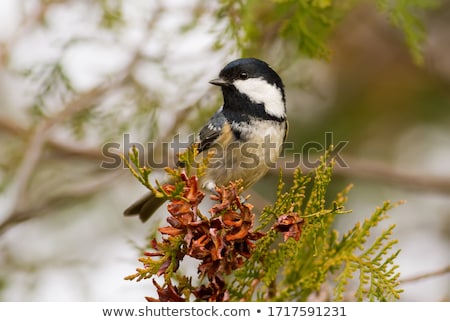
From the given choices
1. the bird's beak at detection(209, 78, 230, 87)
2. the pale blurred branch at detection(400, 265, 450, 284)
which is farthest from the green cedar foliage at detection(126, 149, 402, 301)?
the bird's beak at detection(209, 78, 230, 87)

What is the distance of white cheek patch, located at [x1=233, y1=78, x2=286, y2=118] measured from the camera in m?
2.98

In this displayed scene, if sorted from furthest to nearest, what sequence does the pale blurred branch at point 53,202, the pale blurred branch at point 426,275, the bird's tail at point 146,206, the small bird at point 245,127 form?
the bird's tail at point 146,206
the small bird at point 245,127
the pale blurred branch at point 53,202
the pale blurred branch at point 426,275

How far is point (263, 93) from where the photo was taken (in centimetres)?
301

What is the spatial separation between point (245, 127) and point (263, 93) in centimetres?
19

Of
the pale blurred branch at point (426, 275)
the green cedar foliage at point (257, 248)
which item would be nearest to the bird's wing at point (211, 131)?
the green cedar foliage at point (257, 248)

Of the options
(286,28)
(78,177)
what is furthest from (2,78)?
(286,28)

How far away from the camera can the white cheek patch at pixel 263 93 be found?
298cm

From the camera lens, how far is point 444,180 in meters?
3.64

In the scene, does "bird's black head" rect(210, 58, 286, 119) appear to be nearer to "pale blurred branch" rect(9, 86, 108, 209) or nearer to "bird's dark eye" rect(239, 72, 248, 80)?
"bird's dark eye" rect(239, 72, 248, 80)

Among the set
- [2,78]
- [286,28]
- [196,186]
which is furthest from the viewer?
[2,78]

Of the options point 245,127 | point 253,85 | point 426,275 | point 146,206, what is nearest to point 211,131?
point 245,127

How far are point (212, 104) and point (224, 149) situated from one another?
53 centimetres

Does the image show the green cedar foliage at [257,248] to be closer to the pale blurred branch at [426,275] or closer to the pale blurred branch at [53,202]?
the pale blurred branch at [426,275]
